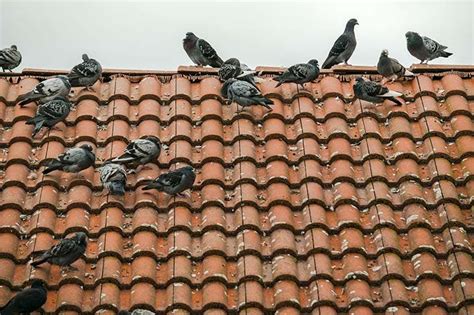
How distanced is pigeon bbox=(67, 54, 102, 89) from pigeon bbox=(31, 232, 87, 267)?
2.47 m

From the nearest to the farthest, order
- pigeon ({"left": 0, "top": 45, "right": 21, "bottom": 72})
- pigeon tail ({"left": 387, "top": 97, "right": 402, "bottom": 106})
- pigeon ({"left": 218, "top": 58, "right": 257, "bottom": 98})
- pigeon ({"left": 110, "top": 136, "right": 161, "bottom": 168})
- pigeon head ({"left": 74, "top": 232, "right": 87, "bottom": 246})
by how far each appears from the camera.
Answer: pigeon head ({"left": 74, "top": 232, "right": 87, "bottom": 246})
pigeon ({"left": 110, "top": 136, "right": 161, "bottom": 168})
pigeon tail ({"left": 387, "top": 97, "right": 402, "bottom": 106})
pigeon ({"left": 218, "top": 58, "right": 257, "bottom": 98})
pigeon ({"left": 0, "top": 45, "right": 21, "bottom": 72})

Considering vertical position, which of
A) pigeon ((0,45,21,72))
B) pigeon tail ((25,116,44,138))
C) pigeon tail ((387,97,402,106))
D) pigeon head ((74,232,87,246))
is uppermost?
pigeon ((0,45,21,72))

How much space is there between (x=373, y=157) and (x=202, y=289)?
2132 mm

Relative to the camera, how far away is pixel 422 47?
46.5ft

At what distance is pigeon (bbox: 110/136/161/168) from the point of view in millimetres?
10297

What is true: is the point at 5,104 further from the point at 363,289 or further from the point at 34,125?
the point at 363,289

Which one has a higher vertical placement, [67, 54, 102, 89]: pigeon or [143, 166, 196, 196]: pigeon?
[67, 54, 102, 89]: pigeon

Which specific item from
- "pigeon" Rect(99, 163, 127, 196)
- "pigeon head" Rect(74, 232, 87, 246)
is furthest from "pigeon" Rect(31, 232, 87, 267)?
"pigeon" Rect(99, 163, 127, 196)

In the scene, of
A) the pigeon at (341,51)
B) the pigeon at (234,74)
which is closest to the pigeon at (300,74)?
the pigeon at (234,74)

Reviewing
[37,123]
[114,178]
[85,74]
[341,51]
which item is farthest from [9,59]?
[114,178]

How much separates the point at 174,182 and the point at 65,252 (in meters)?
1.20

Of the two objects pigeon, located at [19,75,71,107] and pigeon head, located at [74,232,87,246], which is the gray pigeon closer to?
pigeon head, located at [74,232,87,246]

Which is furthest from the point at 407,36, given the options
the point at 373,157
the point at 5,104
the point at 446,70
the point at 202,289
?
the point at 202,289

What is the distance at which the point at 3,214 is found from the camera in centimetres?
984
